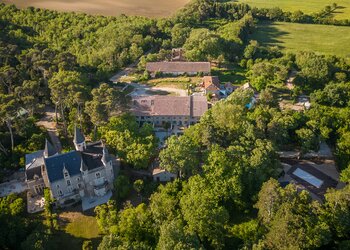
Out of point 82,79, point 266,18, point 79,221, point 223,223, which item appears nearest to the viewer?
point 223,223

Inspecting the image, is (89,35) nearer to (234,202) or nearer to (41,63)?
(41,63)

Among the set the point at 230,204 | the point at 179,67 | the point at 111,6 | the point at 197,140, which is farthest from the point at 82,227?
the point at 111,6

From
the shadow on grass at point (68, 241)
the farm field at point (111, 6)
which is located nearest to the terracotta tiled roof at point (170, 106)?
the shadow on grass at point (68, 241)

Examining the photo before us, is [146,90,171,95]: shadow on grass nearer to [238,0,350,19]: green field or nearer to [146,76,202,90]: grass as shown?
[146,76,202,90]: grass

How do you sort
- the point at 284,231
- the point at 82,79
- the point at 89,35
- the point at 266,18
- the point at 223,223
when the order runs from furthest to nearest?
the point at 266,18
the point at 89,35
the point at 82,79
the point at 223,223
the point at 284,231

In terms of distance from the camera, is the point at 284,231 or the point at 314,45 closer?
the point at 284,231

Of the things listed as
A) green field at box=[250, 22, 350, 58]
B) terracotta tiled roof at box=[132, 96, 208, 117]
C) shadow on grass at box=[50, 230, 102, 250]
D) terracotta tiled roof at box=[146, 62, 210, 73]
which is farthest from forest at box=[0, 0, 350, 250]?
green field at box=[250, 22, 350, 58]

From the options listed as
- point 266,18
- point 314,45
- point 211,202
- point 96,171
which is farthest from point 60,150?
point 266,18
